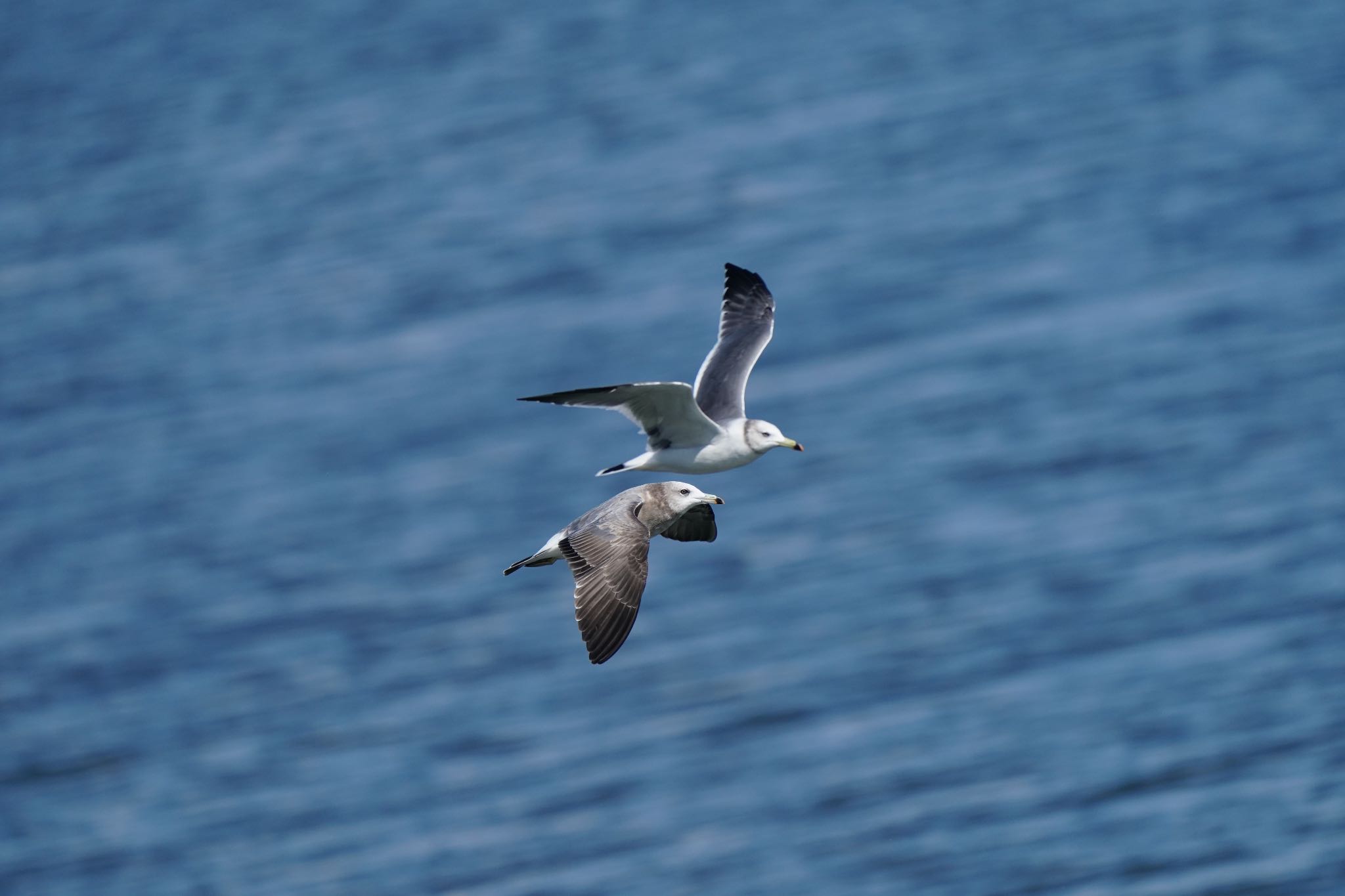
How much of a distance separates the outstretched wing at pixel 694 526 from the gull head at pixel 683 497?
42 cm

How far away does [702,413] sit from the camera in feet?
38.3

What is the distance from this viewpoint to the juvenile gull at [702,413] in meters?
11.2

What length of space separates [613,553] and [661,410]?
3.84 feet

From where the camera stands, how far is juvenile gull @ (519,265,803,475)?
11.2 meters

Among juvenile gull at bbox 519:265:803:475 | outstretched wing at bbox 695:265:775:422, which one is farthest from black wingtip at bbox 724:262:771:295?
juvenile gull at bbox 519:265:803:475

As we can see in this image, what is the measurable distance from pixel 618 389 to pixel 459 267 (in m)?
23.5

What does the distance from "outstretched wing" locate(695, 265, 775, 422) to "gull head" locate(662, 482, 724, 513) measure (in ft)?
2.83

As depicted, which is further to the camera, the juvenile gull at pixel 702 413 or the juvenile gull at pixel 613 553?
the juvenile gull at pixel 702 413

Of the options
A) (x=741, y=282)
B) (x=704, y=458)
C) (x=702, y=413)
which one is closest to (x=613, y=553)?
(x=704, y=458)

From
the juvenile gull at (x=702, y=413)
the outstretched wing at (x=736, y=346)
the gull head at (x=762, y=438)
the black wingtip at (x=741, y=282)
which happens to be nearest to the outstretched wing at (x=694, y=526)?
the juvenile gull at (x=702, y=413)

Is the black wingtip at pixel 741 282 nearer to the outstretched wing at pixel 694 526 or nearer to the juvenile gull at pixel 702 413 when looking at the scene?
the juvenile gull at pixel 702 413

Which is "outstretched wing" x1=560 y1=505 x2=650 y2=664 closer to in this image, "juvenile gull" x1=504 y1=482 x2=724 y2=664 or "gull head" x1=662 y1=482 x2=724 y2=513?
"juvenile gull" x1=504 y1=482 x2=724 y2=664

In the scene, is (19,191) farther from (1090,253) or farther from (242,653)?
(1090,253)

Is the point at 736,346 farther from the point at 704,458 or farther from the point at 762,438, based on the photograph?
the point at 704,458
